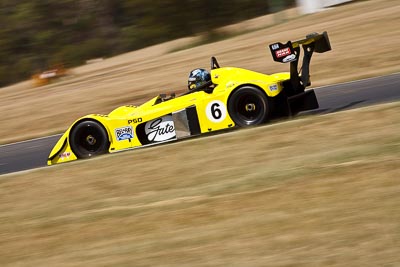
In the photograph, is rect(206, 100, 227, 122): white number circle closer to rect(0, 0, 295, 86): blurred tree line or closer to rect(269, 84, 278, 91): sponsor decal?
rect(269, 84, 278, 91): sponsor decal

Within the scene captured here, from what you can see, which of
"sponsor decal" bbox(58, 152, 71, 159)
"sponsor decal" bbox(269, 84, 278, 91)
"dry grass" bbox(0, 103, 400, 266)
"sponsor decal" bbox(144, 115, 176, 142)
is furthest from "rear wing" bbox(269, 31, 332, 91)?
"sponsor decal" bbox(58, 152, 71, 159)

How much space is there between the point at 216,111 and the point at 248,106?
463mm

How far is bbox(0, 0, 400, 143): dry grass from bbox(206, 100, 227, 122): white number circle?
5.19 meters

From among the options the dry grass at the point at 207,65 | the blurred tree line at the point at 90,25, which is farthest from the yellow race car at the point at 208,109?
the blurred tree line at the point at 90,25

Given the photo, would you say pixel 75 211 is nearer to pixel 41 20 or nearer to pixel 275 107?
pixel 275 107

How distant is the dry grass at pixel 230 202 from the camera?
19.9 feet

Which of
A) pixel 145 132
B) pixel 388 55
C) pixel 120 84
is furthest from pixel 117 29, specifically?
pixel 145 132

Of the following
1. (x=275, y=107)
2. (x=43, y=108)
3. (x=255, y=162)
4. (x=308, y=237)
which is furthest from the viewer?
(x=43, y=108)

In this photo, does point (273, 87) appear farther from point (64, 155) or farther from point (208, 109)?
point (64, 155)

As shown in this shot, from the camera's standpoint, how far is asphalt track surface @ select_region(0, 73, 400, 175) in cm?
1256

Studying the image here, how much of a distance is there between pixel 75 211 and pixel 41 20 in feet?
142

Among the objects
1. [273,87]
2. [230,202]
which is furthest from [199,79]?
[230,202]

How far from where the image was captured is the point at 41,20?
49.9 meters

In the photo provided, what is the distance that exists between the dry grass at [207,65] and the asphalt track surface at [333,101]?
97 cm
